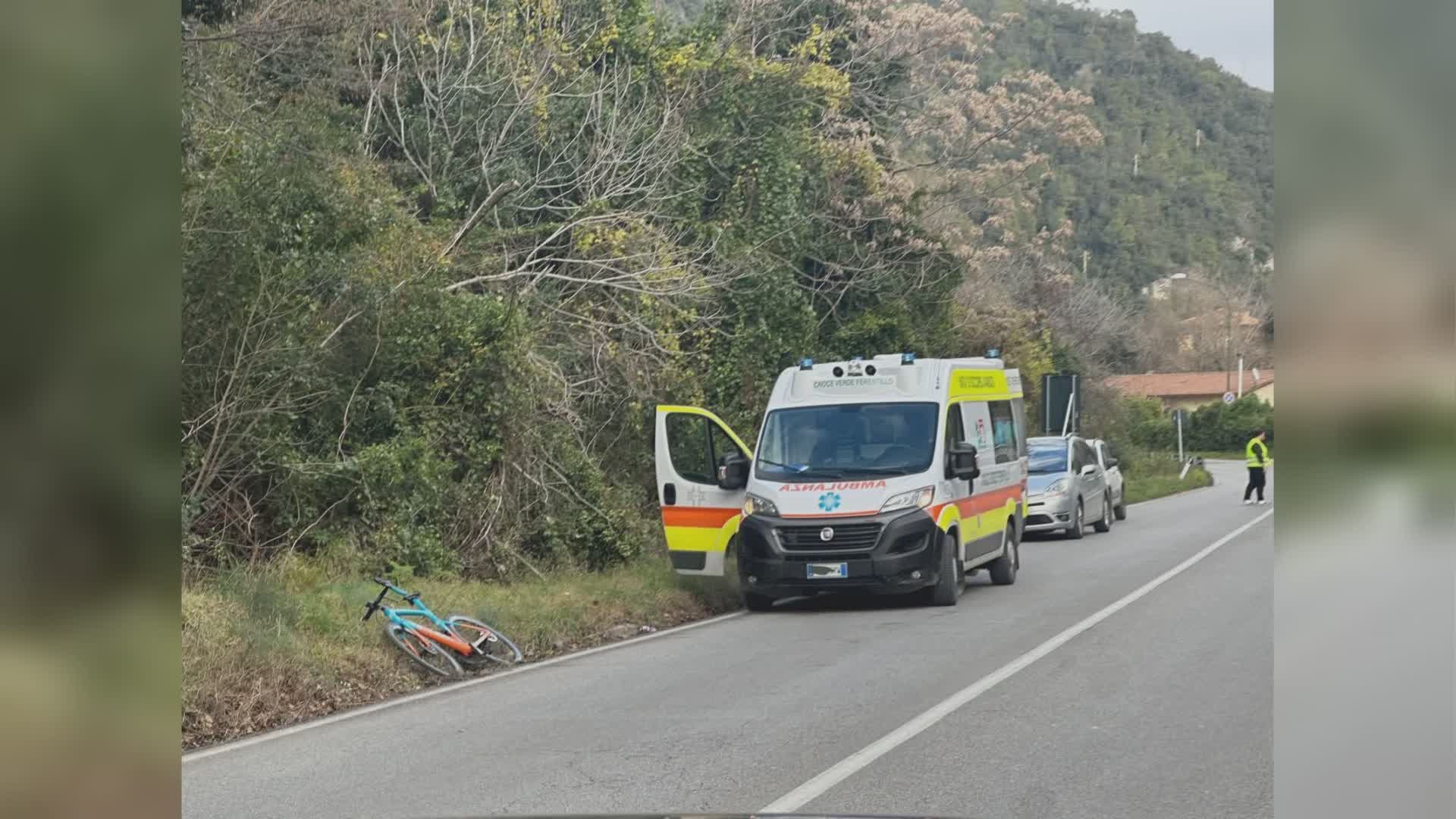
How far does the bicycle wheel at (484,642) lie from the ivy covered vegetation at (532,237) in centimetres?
313

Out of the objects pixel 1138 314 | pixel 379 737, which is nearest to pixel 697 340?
pixel 379 737

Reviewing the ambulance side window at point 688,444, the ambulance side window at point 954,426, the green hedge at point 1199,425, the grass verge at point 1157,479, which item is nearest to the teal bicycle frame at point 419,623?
the ambulance side window at point 954,426

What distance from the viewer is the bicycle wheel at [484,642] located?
12906mm

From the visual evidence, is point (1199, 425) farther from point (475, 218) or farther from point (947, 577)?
point (947, 577)

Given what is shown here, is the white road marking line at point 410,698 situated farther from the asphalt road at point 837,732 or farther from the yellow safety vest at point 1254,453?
the yellow safety vest at point 1254,453

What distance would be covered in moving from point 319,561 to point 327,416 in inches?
79.5

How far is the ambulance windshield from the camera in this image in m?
16.7

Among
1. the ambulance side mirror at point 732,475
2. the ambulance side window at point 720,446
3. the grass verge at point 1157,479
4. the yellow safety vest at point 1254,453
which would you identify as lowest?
the grass verge at point 1157,479

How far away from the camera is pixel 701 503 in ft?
54.3

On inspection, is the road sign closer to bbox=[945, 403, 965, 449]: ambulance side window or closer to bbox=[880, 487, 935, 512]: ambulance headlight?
bbox=[945, 403, 965, 449]: ambulance side window

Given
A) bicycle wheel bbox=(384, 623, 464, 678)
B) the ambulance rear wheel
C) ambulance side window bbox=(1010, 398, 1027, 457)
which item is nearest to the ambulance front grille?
the ambulance rear wheel

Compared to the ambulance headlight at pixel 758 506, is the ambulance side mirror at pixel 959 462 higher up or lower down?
higher up

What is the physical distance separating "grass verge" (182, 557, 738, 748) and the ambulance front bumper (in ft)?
3.71
